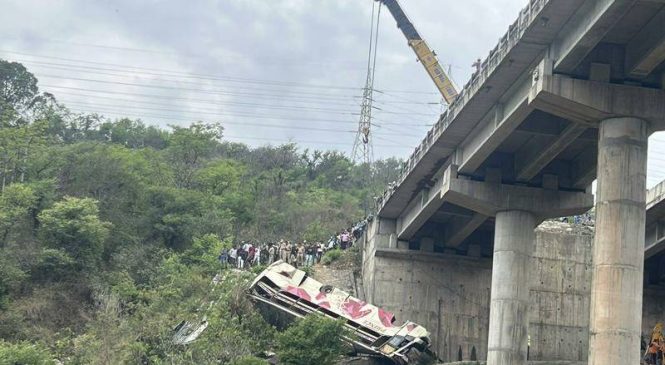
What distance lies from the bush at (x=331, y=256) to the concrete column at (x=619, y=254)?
3011 centimetres

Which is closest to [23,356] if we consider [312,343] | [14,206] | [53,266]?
[312,343]

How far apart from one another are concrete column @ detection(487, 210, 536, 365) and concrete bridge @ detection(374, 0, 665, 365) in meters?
0.05

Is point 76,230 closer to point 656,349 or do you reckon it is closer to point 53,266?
point 53,266

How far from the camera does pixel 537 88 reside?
3288 cm

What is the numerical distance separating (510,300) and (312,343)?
906cm

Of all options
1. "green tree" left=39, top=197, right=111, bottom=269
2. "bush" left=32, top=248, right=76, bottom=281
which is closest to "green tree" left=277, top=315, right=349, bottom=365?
"bush" left=32, top=248, right=76, bottom=281

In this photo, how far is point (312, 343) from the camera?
40.9m

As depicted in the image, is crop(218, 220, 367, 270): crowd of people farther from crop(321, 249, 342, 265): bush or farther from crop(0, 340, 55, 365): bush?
crop(0, 340, 55, 365): bush

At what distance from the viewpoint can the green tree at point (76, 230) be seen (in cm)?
5491

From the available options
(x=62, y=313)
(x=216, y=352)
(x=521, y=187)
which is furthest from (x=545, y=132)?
(x=62, y=313)

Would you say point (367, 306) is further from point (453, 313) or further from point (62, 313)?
point (62, 313)

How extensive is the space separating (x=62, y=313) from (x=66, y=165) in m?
14.6

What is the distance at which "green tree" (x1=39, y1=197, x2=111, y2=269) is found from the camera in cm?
5491

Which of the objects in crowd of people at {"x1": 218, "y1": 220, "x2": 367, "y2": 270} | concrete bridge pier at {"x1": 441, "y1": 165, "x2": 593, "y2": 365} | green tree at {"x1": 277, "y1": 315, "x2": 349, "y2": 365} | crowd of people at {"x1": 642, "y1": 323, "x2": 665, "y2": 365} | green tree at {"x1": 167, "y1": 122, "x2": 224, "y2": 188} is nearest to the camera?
green tree at {"x1": 277, "y1": 315, "x2": 349, "y2": 365}
